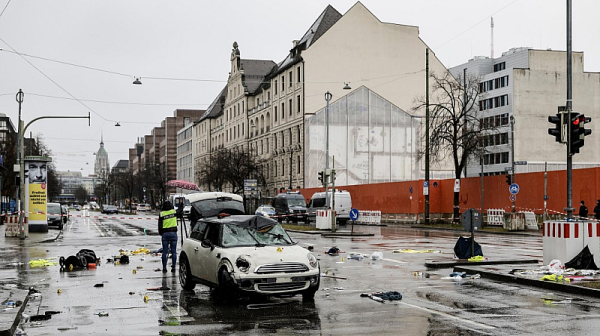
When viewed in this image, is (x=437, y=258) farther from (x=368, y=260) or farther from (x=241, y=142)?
(x=241, y=142)

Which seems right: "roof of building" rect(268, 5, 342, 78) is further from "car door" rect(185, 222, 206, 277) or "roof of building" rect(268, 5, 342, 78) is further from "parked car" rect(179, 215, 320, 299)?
"parked car" rect(179, 215, 320, 299)

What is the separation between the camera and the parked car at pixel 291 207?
49.6 m

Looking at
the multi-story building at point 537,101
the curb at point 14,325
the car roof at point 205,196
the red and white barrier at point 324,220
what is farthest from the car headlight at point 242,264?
the multi-story building at point 537,101

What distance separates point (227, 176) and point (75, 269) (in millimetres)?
64920

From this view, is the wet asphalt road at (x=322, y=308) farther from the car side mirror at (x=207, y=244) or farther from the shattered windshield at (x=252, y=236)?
the shattered windshield at (x=252, y=236)

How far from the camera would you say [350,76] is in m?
71.2

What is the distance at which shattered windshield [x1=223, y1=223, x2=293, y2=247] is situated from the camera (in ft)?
39.6

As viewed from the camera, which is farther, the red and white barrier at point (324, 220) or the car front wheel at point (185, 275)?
the red and white barrier at point (324, 220)

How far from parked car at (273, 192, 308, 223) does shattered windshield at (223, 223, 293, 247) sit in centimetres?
3620

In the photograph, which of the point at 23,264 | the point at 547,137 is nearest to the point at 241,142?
the point at 547,137

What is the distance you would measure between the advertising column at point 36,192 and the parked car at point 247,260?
2378 cm

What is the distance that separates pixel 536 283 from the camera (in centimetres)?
1306

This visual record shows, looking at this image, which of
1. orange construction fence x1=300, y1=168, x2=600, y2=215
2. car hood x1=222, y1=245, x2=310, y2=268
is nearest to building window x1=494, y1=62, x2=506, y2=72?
orange construction fence x1=300, y1=168, x2=600, y2=215

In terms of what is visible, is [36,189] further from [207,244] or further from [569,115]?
[569,115]
